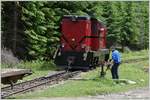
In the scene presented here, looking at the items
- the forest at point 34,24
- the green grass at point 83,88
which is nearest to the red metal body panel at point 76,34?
the forest at point 34,24

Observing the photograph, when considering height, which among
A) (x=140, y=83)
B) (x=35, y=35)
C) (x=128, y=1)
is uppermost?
(x=128, y=1)

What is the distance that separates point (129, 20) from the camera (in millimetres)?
64250

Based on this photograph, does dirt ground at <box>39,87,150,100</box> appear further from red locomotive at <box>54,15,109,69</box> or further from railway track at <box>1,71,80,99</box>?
red locomotive at <box>54,15,109,69</box>

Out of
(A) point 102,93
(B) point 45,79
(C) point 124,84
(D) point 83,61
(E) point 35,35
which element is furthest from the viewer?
(E) point 35,35

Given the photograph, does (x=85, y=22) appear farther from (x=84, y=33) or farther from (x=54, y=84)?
(x=54, y=84)

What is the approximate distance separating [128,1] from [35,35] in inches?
1336

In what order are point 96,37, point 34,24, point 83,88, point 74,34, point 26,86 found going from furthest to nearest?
Result: 1. point 34,24
2. point 96,37
3. point 74,34
4. point 26,86
5. point 83,88

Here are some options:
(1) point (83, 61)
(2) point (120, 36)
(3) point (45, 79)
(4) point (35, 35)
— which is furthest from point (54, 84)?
(2) point (120, 36)

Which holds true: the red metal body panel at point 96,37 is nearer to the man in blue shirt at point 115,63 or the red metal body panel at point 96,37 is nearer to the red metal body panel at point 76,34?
the red metal body panel at point 76,34

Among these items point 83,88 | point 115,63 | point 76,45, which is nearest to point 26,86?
point 83,88

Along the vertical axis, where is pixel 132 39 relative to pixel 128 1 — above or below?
below

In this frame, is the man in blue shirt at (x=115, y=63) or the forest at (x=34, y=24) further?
the forest at (x=34, y=24)

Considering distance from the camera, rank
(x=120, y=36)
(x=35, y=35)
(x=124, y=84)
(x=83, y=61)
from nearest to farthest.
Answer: (x=124, y=84)
(x=83, y=61)
(x=35, y=35)
(x=120, y=36)

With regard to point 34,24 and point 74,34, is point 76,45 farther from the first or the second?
point 34,24
